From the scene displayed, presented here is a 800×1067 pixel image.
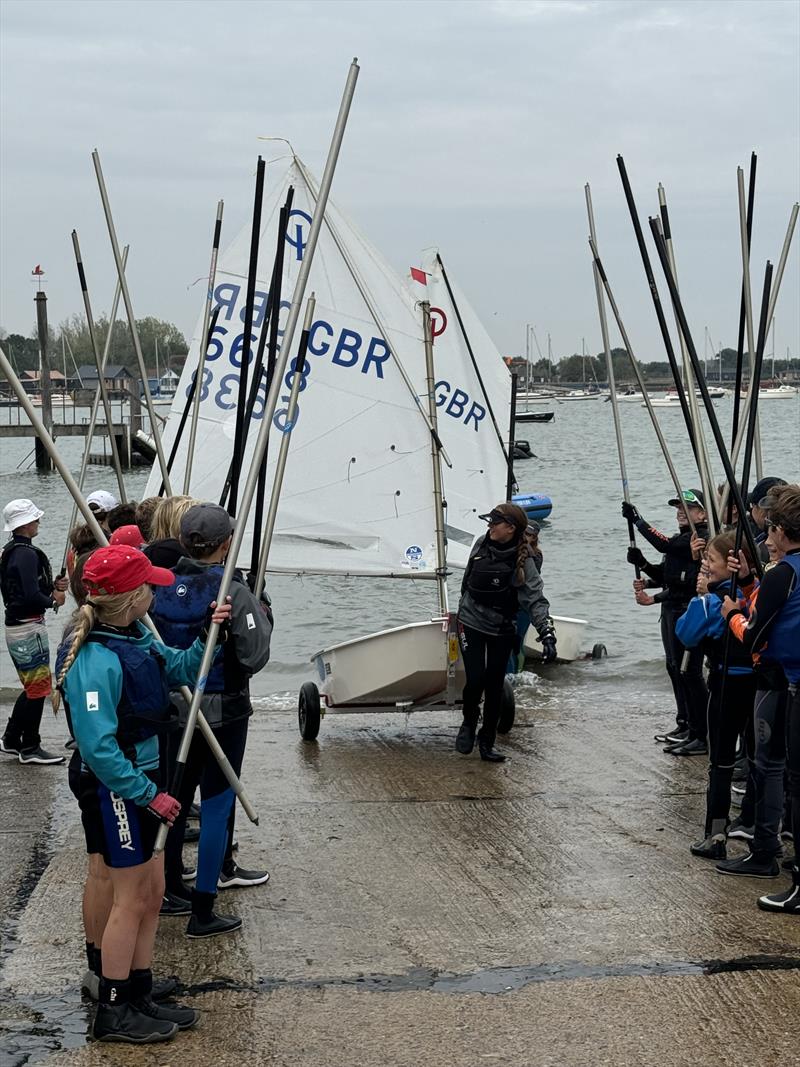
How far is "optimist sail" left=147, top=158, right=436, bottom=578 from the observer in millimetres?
9680

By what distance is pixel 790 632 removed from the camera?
4910 millimetres

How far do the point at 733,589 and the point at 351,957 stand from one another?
214cm

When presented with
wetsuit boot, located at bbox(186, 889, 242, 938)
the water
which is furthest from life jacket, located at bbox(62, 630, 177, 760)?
the water

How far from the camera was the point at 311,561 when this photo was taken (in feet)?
32.8

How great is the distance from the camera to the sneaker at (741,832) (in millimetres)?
5754

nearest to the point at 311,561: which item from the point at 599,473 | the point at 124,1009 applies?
the point at 124,1009

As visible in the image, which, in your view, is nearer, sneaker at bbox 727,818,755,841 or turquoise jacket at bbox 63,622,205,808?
turquoise jacket at bbox 63,622,205,808

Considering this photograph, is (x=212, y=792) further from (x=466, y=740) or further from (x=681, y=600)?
(x=681, y=600)

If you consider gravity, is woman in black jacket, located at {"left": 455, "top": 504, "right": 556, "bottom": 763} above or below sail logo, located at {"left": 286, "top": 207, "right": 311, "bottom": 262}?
below

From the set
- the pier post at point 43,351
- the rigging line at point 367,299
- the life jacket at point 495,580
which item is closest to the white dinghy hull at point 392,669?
the life jacket at point 495,580

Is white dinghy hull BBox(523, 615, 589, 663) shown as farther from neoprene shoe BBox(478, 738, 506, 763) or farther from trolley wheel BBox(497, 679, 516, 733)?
neoprene shoe BBox(478, 738, 506, 763)

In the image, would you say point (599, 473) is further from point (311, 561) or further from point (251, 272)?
point (251, 272)

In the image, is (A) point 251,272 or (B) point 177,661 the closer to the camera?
(B) point 177,661

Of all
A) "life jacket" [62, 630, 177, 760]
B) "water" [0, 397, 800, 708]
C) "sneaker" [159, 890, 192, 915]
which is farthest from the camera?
"water" [0, 397, 800, 708]
